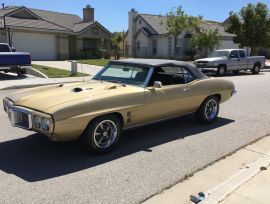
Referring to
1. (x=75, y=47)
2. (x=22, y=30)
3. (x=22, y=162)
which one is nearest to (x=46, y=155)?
(x=22, y=162)

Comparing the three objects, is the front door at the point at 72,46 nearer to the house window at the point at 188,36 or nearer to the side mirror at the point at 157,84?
the house window at the point at 188,36

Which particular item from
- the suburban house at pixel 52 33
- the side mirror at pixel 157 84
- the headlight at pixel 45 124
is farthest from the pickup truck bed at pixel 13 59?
the suburban house at pixel 52 33

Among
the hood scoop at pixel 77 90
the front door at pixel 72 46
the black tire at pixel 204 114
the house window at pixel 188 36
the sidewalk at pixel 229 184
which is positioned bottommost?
the sidewalk at pixel 229 184

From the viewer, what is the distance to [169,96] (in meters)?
6.44

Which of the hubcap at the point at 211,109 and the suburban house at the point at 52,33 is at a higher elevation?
the suburban house at the point at 52,33

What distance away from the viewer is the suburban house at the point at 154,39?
40500 mm

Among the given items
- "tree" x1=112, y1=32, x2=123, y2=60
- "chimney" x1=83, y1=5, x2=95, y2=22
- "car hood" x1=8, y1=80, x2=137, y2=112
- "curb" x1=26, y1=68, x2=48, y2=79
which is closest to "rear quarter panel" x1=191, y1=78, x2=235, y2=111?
"car hood" x1=8, y1=80, x2=137, y2=112

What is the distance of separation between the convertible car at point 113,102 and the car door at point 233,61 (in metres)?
14.9

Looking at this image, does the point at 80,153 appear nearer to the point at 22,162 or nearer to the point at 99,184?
the point at 22,162

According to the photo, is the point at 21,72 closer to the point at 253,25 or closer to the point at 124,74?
the point at 124,74

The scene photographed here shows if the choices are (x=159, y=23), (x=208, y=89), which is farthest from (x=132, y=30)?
(x=208, y=89)

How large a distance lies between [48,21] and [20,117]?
111 feet

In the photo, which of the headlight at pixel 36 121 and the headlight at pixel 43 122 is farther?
the headlight at pixel 36 121

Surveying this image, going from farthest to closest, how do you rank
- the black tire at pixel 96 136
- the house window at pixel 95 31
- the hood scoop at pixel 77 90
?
the house window at pixel 95 31 → the hood scoop at pixel 77 90 → the black tire at pixel 96 136
